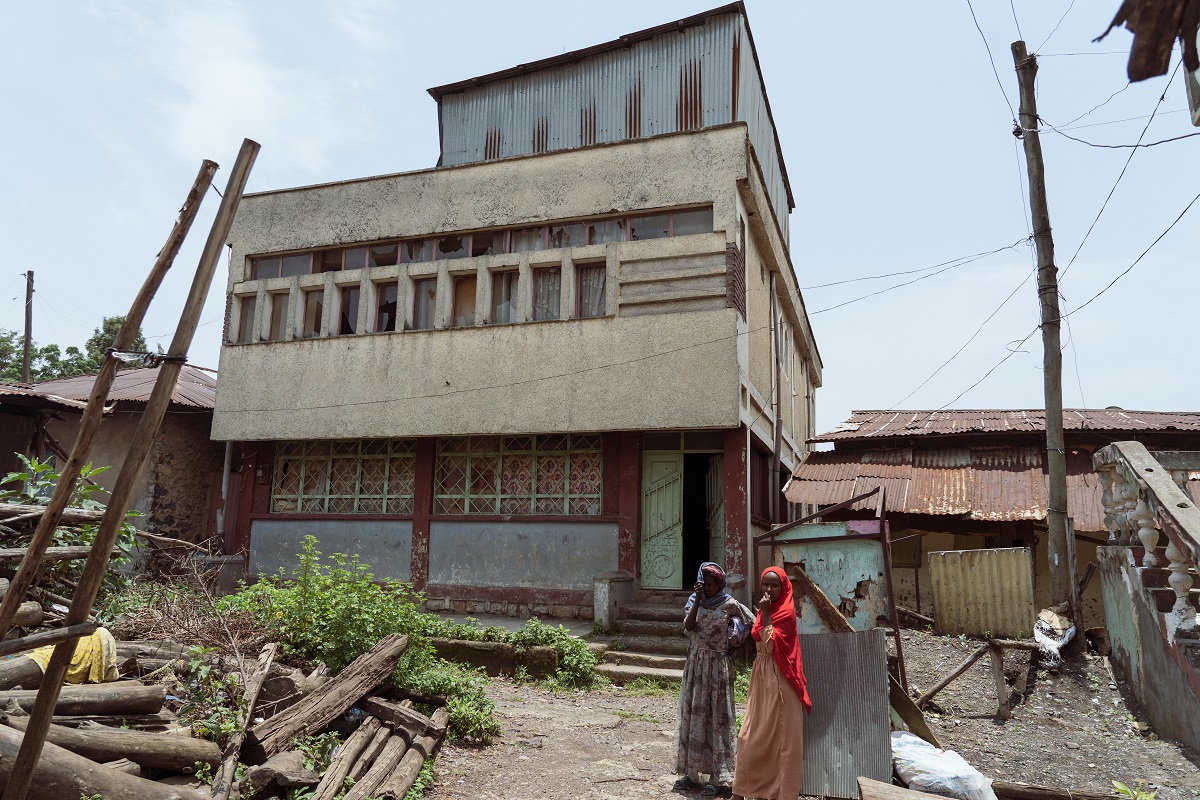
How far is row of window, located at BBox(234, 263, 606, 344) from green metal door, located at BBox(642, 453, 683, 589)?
2.65m

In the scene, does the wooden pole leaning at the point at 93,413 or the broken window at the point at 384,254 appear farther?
the broken window at the point at 384,254

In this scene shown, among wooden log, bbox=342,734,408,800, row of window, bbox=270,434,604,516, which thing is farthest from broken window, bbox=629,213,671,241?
wooden log, bbox=342,734,408,800

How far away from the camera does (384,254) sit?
1438 cm

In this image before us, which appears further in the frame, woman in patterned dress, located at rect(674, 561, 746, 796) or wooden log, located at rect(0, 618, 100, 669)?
woman in patterned dress, located at rect(674, 561, 746, 796)

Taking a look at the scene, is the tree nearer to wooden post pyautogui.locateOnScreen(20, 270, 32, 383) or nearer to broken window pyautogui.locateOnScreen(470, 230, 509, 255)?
wooden post pyautogui.locateOnScreen(20, 270, 32, 383)

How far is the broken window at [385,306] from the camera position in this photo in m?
14.2

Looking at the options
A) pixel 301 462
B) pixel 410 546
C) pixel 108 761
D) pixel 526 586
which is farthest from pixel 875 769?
pixel 301 462

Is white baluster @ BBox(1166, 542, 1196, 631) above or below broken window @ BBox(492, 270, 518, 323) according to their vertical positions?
below

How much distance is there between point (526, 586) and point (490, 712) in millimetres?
5481

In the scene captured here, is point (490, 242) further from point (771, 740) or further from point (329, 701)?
point (771, 740)

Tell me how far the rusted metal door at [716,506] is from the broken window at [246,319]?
8.95m

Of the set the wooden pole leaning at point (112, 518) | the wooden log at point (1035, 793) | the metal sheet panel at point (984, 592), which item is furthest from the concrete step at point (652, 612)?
the wooden pole leaning at point (112, 518)

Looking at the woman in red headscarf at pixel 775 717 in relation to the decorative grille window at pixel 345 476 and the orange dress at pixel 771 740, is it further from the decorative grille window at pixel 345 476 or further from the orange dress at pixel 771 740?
the decorative grille window at pixel 345 476

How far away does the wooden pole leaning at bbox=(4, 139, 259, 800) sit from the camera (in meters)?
3.67
